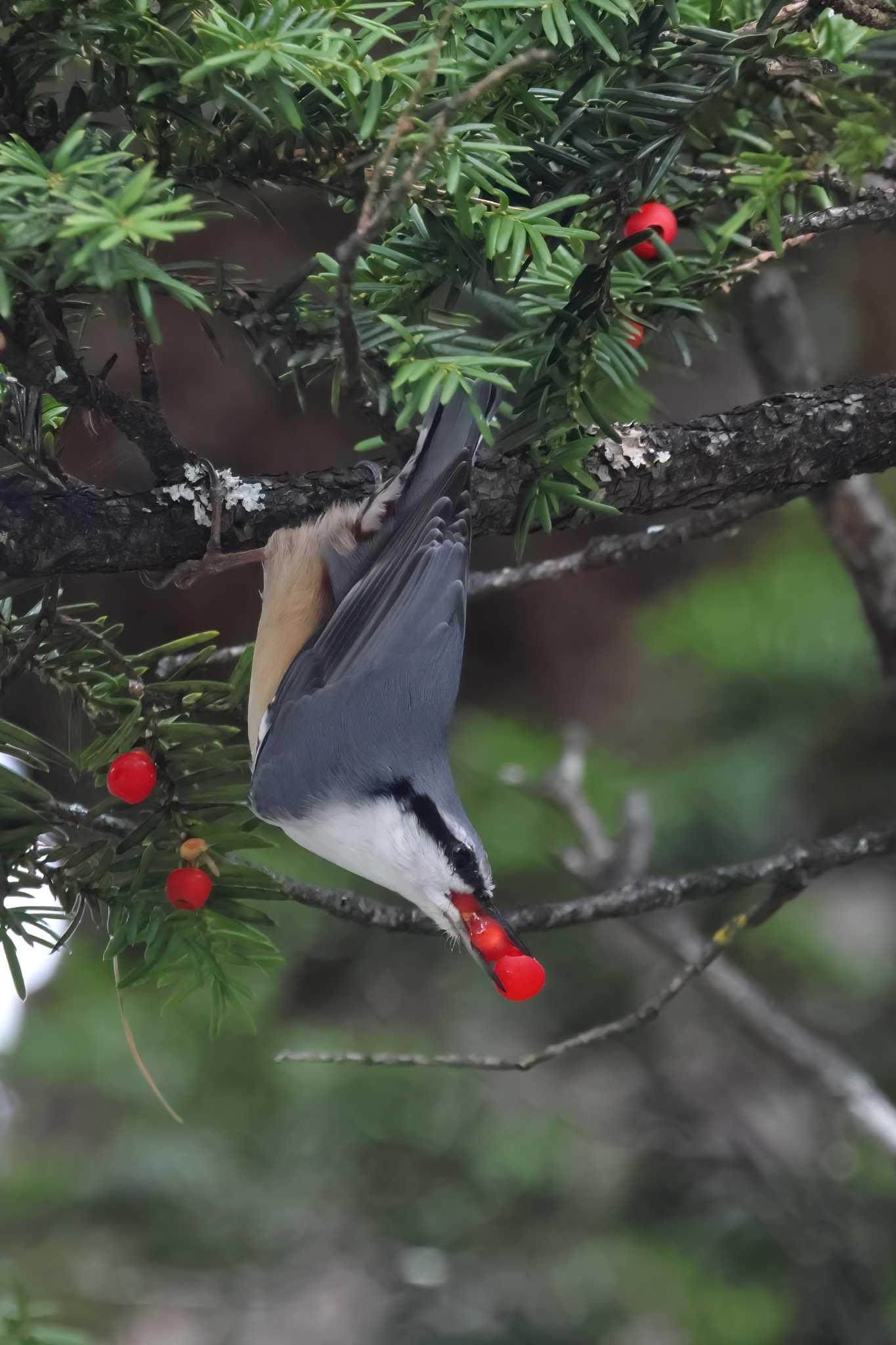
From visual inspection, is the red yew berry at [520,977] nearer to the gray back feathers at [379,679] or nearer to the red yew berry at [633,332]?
the gray back feathers at [379,679]

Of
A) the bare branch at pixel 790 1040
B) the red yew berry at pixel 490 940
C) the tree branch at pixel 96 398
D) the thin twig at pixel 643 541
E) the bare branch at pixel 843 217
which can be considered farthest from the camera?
the bare branch at pixel 790 1040

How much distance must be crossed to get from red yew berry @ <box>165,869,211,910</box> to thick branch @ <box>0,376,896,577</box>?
0.21 m

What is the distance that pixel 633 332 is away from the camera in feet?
2.79

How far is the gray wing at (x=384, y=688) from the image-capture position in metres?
1.00

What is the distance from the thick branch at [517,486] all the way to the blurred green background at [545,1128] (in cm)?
43

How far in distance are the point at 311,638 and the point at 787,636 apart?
80 centimetres

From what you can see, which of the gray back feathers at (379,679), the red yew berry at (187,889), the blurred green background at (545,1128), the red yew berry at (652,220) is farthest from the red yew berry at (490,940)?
the blurred green background at (545,1128)

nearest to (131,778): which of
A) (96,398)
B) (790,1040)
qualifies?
(96,398)

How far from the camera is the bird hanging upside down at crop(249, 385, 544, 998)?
94cm

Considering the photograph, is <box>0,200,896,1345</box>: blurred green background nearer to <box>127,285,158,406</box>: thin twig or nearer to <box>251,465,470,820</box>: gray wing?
<box>251,465,470,820</box>: gray wing

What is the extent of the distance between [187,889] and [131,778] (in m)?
0.08

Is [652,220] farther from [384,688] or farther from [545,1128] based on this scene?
[545,1128]

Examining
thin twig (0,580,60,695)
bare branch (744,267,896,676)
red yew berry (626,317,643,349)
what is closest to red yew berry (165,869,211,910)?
thin twig (0,580,60,695)

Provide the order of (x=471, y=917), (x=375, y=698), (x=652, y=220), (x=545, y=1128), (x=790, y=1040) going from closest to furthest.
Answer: (x=652, y=220) → (x=471, y=917) → (x=375, y=698) → (x=790, y=1040) → (x=545, y=1128)
